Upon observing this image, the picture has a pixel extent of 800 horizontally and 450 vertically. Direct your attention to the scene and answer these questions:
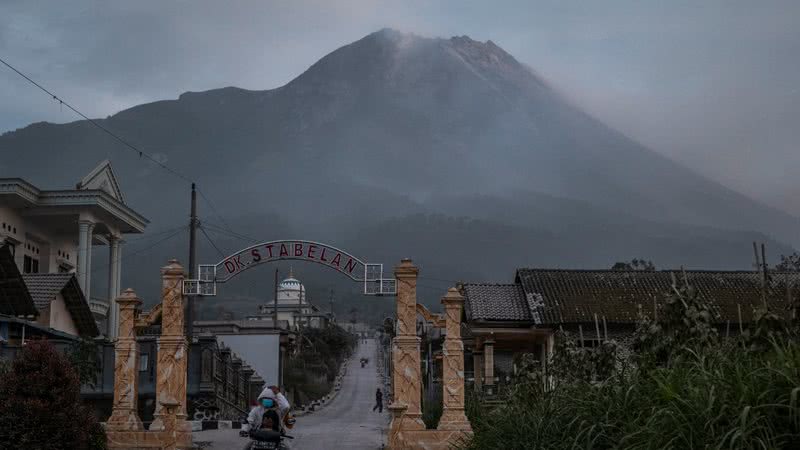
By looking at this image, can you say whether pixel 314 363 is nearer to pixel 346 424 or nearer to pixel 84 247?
pixel 84 247

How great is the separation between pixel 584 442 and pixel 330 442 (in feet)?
48.2

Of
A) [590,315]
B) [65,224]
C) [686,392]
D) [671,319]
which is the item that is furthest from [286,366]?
[686,392]

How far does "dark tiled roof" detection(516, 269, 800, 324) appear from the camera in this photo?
36031 millimetres

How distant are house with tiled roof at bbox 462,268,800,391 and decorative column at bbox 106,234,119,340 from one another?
17305 millimetres

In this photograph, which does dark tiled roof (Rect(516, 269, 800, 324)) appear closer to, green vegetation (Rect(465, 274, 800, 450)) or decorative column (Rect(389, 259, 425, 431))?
decorative column (Rect(389, 259, 425, 431))

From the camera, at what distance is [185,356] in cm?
2448

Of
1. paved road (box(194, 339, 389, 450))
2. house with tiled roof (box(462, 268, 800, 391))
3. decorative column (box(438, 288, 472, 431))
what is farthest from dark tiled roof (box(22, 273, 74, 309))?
decorative column (box(438, 288, 472, 431))

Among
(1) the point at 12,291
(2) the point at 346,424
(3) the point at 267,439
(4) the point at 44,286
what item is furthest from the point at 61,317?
(3) the point at 267,439

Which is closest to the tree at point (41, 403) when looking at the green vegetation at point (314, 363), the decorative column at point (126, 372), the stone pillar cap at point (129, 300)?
the decorative column at point (126, 372)

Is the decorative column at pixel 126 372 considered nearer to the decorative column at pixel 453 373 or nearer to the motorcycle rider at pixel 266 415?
the decorative column at pixel 453 373

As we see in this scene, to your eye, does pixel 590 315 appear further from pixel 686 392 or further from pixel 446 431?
pixel 686 392

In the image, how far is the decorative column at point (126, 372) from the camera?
949 inches

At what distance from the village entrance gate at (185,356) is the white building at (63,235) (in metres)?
12.2

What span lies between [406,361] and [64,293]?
64.8ft
